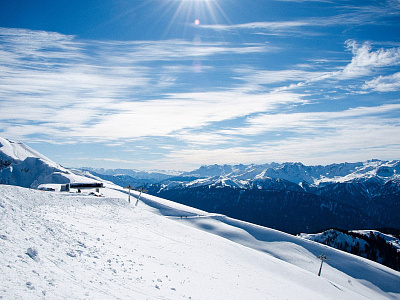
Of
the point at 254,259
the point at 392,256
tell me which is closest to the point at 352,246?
the point at 392,256

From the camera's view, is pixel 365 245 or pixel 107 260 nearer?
pixel 107 260

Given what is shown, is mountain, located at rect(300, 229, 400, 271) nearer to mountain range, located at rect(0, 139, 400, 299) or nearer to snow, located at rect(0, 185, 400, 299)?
snow, located at rect(0, 185, 400, 299)

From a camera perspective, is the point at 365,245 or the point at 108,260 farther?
the point at 365,245

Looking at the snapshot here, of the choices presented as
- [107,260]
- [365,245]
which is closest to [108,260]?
[107,260]

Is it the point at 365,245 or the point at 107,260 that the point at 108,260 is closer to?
the point at 107,260

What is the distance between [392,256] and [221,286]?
210m

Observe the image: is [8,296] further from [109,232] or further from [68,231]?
[109,232]

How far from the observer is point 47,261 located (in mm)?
16688

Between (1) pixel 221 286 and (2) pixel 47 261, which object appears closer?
(2) pixel 47 261

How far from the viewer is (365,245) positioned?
183500mm

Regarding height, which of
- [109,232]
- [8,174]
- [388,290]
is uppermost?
[109,232]

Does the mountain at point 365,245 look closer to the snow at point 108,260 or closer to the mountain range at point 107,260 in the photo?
the snow at point 108,260

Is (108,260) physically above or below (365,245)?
above

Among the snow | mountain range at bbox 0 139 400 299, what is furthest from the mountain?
mountain range at bbox 0 139 400 299
